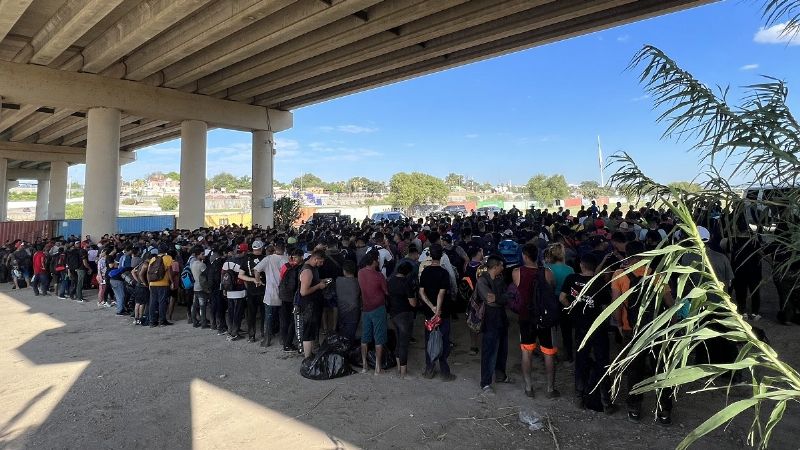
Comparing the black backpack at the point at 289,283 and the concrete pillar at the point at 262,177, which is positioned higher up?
the concrete pillar at the point at 262,177

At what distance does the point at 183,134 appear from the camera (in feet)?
65.4

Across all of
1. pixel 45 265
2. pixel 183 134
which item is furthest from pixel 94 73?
pixel 45 265

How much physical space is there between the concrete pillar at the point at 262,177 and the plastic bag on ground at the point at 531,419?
2099cm

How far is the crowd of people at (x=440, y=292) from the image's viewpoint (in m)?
4.69

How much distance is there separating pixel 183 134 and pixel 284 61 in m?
7.48

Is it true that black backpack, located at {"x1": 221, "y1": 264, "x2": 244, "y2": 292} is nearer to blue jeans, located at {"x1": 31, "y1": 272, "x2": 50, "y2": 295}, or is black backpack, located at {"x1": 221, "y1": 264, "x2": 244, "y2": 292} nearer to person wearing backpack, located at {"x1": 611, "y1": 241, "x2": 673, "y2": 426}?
person wearing backpack, located at {"x1": 611, "y1": 241, "x2": 673, "y2": 426}

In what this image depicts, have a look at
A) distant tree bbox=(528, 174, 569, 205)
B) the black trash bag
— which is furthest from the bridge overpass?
distant tree bbox=(528, 174, 569, 205)

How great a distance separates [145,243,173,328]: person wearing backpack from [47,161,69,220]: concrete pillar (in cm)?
3510

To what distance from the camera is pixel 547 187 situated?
70.6 meters

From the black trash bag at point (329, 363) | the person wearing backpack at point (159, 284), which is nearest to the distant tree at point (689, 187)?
the black trash bag at point (329, 363)

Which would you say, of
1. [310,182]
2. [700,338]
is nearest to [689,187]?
[700,338]

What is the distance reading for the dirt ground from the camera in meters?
4.24

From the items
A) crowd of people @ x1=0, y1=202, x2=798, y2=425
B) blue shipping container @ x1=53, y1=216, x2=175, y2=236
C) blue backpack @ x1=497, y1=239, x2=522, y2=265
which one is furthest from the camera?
blue shipping container @ x1=53, y1=216, x2=175, y2=236

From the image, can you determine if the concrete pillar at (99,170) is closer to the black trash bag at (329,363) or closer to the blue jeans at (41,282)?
the blue jeans at (41,282)
